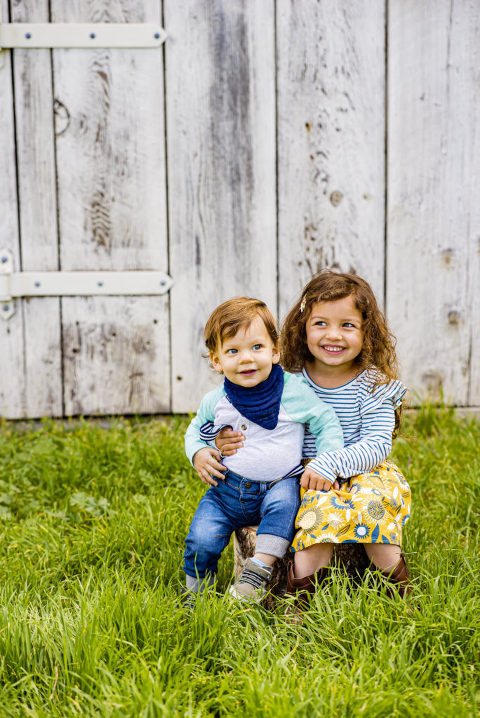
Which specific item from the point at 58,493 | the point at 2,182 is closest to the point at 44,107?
the point at 2,182

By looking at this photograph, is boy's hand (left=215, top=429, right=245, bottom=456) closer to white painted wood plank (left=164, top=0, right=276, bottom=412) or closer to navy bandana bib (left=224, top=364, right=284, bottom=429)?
navy bandana bib (left=224, top=364, right=284, bottom=429)

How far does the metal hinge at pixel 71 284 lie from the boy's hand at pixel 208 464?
5.03 feet

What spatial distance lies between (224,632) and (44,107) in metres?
2.61

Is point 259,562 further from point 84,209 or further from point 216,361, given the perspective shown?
point 84,209

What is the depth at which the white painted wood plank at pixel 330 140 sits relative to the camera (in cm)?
346

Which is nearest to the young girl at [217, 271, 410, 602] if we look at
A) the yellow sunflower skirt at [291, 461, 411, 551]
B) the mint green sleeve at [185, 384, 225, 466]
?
the yellow sunflower skirt at [291, 461, 411, 551]

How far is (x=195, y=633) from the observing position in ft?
5.90

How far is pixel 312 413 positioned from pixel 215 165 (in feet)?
5.89

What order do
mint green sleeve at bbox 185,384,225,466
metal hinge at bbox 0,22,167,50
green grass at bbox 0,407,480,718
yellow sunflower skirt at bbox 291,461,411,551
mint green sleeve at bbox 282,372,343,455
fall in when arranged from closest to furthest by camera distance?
green grass at bbox 0,407,480,718, yellow sunflower skirt at bbox 291,461,411,551, mint green sleeve at bbox 282,372,343,455, mint green sleeve at bbox 185,384,225,466, metal hinge at bbox 0,22,167,50

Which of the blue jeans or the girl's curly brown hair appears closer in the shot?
the blue jeans

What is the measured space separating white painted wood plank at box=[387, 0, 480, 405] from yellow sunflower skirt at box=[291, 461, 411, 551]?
1.74 metres

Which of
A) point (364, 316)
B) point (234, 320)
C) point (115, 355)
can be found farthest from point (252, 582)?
point (115, 355)

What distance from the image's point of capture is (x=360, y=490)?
204 cm

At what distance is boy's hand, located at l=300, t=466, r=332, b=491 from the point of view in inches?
80.7
